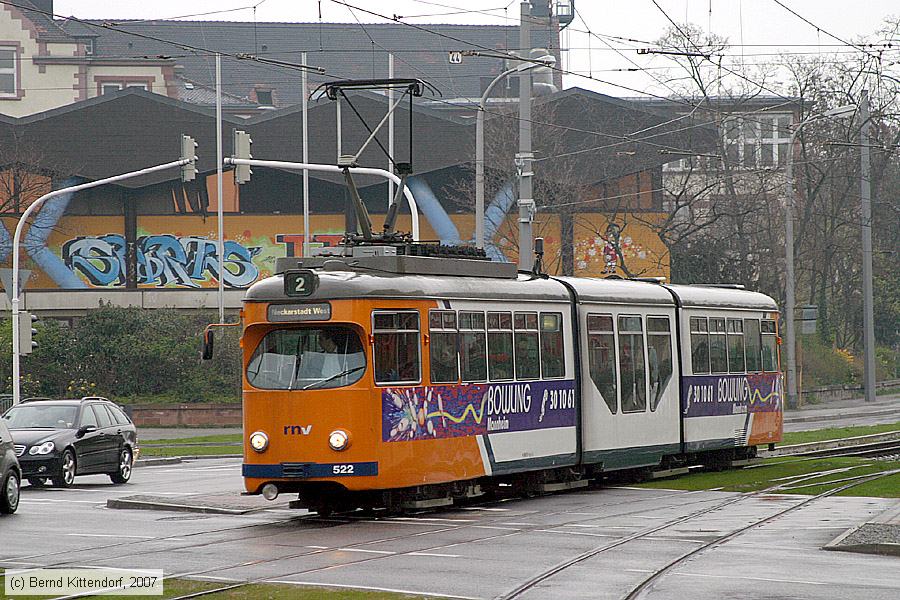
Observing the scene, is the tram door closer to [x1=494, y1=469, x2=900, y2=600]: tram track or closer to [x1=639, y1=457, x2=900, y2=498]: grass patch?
[x1=639, y1=457, x2=900, y2=498]: grass patch

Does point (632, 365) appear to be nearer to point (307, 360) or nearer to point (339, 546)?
point (307, 360)

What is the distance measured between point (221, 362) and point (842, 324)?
97.9 feet

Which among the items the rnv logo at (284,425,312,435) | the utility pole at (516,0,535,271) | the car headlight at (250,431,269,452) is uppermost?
the utility pole at (516,0,535,271)

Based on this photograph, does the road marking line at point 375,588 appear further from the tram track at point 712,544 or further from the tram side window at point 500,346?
the tram side window at point 500,346

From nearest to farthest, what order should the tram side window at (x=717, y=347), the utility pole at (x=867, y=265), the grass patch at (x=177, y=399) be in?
1. the tram side window at (x=717, y=347)
2. the grass patch at (x=177, y=399)
3. the utility pole at (x=867, y=265)

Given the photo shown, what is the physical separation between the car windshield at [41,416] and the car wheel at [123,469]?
121 centimetres

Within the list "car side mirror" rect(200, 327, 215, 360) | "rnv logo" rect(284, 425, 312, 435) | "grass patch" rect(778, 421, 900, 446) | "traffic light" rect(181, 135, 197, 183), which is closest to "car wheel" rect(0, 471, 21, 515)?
"car side mirror" rect(200, 327, 215, 360)

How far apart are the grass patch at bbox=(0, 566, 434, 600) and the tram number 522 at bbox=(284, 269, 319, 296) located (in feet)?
20.6

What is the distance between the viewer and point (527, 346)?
2067 cm

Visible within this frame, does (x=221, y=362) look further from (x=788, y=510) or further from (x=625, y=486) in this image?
(x=788, y=510)

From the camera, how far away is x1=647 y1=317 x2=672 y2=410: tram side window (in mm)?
23891

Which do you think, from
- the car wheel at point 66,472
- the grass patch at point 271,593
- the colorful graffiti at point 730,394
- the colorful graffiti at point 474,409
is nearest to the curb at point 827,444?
the colorful graffiti at point 730,394

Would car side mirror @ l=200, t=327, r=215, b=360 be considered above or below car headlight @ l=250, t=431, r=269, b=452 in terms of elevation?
above

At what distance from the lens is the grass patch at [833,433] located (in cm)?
3541
